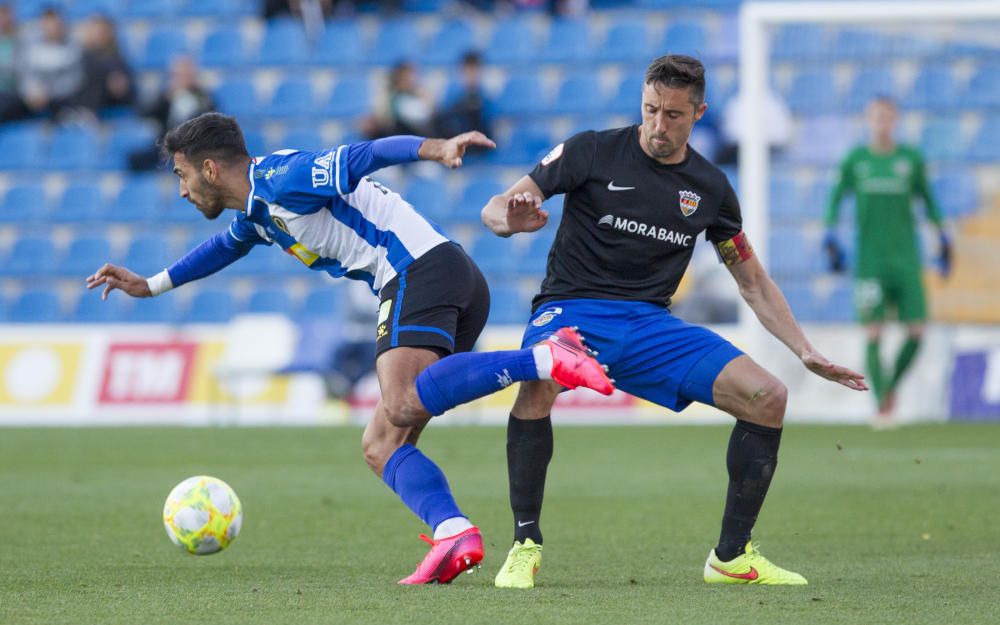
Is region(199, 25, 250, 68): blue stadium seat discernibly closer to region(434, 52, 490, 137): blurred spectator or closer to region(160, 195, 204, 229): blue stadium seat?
region(160, 195, 204, 229): blue stadium seat

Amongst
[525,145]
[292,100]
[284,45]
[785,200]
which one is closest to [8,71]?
[284,45]

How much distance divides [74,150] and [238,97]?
86.2 inches

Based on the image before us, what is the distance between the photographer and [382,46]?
19.9 metres

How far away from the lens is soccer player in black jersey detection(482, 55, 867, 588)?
5.78 m

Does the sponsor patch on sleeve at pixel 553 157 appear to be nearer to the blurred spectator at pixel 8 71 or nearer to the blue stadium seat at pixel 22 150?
the blue stadium seat at pixel 22 150

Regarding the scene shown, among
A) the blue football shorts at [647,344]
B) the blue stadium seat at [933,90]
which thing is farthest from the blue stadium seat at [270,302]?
the blue football shorts at [647,344]

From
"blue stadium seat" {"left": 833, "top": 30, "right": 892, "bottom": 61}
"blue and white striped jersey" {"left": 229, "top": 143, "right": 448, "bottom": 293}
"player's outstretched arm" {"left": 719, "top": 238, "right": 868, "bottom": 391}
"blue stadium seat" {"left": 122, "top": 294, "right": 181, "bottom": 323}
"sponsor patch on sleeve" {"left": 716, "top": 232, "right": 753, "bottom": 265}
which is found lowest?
"blue stadium seat" {"left": 122, "top": 294, "right": 181, "bottom": 323}

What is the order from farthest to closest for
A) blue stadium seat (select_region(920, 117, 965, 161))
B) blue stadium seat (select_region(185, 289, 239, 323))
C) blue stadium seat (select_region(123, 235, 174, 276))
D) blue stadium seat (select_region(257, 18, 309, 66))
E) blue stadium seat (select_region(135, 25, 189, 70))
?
blue stadium seat (select_region(135, 25, 189, 70)) < blue stadium seat (select_region(257, 18, 309, 66)) < blue stadium seat (select_region(123, 235, 174, 276)) < blue stadium seat (select_region(185, 289, 239, 323)) < blue stadium seat (select_region(920, 117, 965, 161))

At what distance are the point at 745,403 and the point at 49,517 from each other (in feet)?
13.3

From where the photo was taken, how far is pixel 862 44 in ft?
49.8

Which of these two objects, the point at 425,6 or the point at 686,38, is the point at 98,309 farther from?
the point at 686,38

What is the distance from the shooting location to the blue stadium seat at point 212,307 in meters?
18.2

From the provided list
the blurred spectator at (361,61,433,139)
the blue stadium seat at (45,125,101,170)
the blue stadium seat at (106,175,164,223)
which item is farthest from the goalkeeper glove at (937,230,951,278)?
the blue stadium seat at (45,125,101,170)

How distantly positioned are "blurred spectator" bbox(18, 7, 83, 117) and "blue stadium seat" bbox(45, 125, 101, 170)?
11.5 inches
